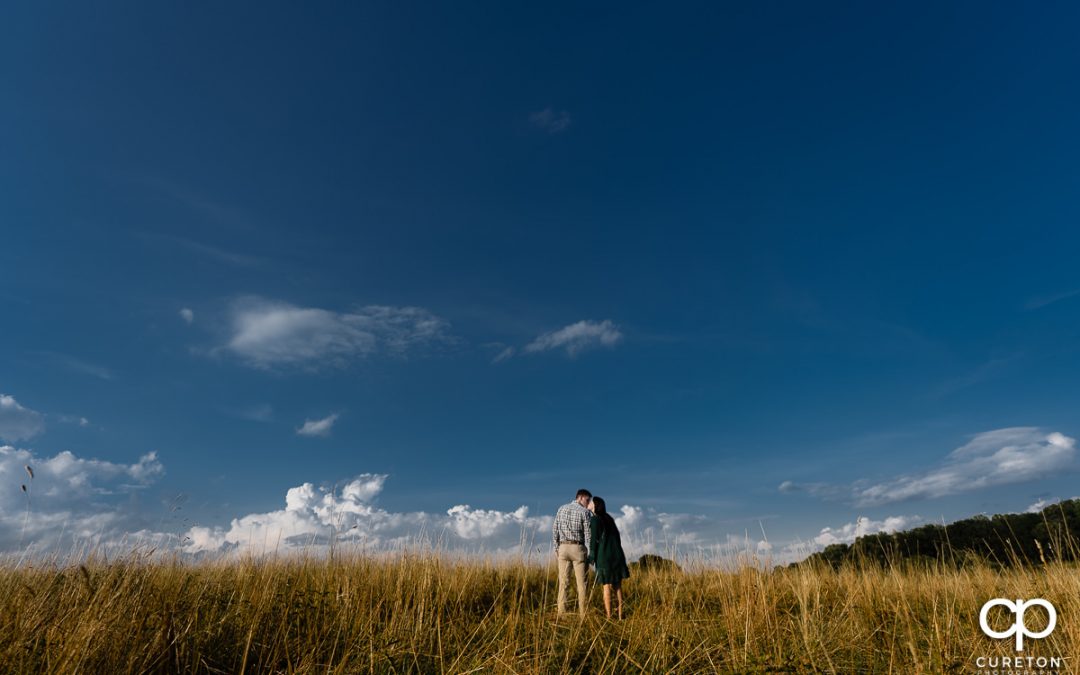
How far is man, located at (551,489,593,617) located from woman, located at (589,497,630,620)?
0.53 feet

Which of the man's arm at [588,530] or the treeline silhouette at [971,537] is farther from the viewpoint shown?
the treeline silhouette at [971,537]

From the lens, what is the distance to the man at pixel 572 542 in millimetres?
9516

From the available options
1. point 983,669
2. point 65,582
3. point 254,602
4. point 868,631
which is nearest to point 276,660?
point 254,602

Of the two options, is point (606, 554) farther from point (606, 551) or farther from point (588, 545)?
point (588, 545)

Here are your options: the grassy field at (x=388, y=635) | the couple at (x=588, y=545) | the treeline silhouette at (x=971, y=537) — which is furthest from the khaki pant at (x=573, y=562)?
the treeline silhouette at (x=971, y=537)

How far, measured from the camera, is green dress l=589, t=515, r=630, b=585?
9.28 meters

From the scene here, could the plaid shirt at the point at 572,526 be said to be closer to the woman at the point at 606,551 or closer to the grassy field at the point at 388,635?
the woman at the point at 606,551

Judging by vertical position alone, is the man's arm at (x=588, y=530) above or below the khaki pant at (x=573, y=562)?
above

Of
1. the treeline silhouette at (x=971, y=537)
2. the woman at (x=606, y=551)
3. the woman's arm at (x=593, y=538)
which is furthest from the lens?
the treeline silhouette at (x=971, y=537)

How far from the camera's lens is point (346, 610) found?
17.9ft

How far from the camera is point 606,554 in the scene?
9367mm

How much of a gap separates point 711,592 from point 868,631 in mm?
4083

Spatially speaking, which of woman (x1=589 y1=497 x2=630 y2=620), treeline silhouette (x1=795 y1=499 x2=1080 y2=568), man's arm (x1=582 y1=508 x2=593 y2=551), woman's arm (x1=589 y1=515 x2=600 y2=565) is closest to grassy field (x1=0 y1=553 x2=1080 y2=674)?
woman (x1=589 y1=497 x2=630 y2=620)

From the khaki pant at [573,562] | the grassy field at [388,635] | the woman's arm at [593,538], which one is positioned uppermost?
the woman's arm at [593,538]
